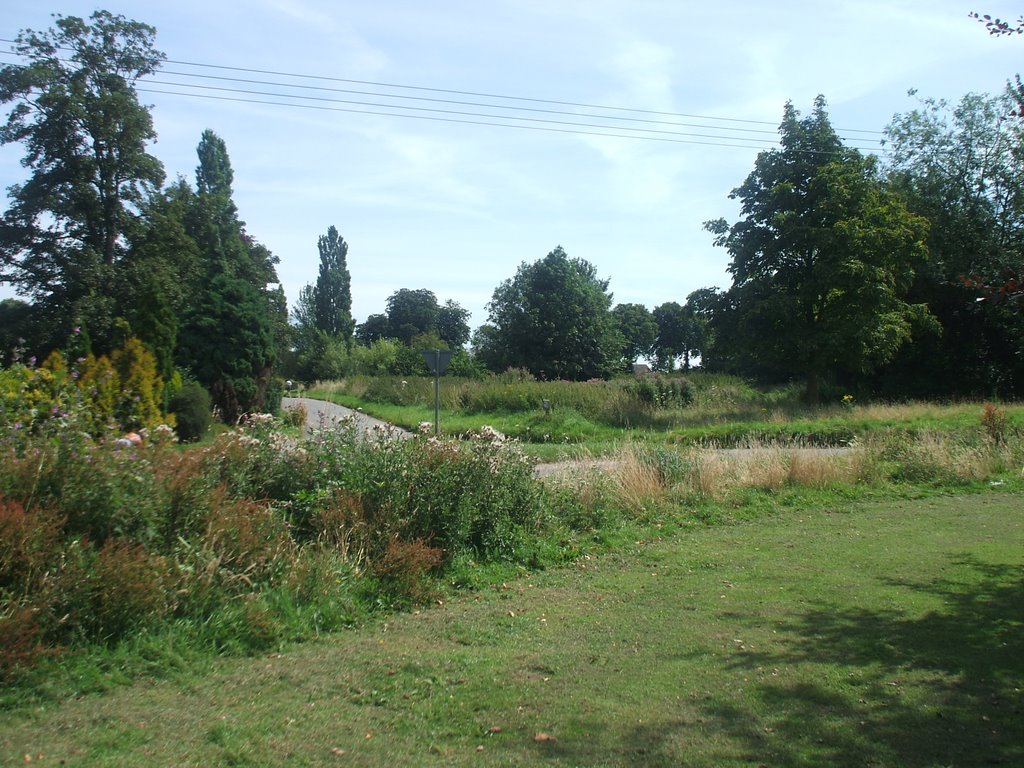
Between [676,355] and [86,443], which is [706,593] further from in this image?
[676,355]

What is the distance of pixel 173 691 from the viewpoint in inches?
189

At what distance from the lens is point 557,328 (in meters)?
54.2

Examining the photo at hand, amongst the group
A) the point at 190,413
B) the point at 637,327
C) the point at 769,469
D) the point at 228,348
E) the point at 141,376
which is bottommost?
the point at 769,469

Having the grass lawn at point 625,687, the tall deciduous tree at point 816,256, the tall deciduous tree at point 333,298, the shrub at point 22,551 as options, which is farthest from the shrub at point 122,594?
the tall deciduous tree at point 333,298

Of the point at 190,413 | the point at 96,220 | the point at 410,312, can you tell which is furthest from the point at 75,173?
the point at 410,312

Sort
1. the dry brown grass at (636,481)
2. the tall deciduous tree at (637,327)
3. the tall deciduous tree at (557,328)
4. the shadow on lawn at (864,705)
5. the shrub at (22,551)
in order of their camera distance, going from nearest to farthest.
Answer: the shadow on lawn at (864,705) < the shrub at (22,551) < the dry brown grass at (636,481) < the tall deciduous tree at (557,328) < the tall deciduous tree at (637,327)

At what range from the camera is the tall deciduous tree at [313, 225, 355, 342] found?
260ft

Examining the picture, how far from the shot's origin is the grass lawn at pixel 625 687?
4.03m

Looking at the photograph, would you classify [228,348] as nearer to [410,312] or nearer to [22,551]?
[22,551]

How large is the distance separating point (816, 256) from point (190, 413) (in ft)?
72.4

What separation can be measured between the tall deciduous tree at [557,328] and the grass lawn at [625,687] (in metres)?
46.4

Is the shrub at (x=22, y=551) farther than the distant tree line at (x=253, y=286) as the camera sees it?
No

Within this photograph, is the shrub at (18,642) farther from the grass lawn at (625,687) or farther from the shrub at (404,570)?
the shrub at (404,570)

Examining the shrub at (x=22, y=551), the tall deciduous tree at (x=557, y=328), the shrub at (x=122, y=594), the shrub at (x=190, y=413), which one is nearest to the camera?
the shrub at (x=22, y=551)
